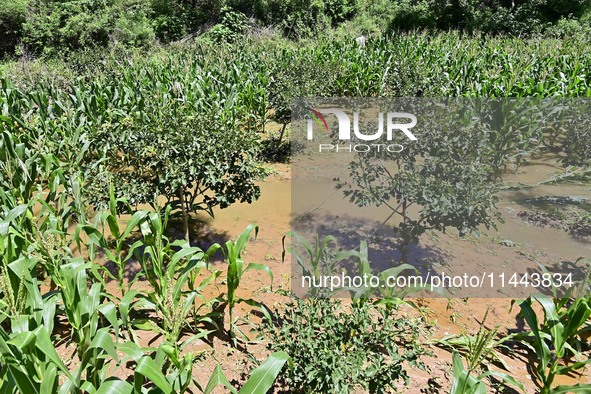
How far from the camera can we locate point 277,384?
7.88ft

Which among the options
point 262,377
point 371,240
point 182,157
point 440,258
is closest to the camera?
point 262,377

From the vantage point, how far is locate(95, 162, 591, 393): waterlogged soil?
2617 millimetres

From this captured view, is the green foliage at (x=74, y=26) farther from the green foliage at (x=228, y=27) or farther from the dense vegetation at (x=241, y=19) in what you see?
the green foliage at (x=228, y=27)

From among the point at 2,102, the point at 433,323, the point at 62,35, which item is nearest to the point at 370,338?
the point at 433,323

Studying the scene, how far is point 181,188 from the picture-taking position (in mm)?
3852

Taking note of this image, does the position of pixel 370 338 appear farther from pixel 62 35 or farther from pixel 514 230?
pixel 62 35

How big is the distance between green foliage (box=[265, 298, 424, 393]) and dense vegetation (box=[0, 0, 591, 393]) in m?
0.01

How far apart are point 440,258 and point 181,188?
251 centimetres

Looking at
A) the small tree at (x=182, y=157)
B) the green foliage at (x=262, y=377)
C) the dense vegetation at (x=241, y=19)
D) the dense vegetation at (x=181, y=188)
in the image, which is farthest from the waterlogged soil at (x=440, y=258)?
the dense vegetation at (x=241, y=19)

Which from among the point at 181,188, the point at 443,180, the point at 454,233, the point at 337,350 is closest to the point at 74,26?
the point at 181,188

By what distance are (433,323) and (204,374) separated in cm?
158

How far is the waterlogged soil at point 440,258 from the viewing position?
2.62 meters

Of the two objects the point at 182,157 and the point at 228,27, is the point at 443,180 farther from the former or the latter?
the point at 228,27

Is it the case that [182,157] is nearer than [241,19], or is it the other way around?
[182,157]
